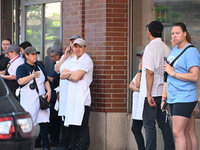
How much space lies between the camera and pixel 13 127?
5137 millimetres

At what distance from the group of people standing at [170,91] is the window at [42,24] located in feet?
11.7

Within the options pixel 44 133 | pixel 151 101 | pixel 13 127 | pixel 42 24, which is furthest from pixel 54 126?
pixel 13 127

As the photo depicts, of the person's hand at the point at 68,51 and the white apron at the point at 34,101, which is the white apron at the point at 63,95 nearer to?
the person's hand at the point at 68,51

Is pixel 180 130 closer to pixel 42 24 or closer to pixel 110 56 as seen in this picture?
pixel 110 56

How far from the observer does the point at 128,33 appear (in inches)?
390

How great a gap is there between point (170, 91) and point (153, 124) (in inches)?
38.1

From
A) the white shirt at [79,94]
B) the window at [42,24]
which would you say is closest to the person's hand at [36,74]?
the white shirt at [79,94]

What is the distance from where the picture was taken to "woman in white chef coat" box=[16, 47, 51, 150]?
9.49 m

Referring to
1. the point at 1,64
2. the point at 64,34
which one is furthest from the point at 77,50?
the point at 1,64

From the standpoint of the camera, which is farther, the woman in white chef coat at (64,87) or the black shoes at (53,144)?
the black shoes at (53,144)

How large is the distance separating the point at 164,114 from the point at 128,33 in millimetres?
2209

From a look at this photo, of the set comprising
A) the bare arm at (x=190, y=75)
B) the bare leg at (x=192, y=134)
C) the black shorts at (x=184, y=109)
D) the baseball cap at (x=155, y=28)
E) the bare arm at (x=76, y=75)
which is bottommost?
the bare leg at (x=192, y=134)

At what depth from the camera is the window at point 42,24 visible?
1187 centimetres

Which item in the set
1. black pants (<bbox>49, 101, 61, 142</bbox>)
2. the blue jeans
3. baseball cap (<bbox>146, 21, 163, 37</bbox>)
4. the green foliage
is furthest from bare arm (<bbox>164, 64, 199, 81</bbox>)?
black pants (<bbox>49, 101, 61, 142</bbox>)
